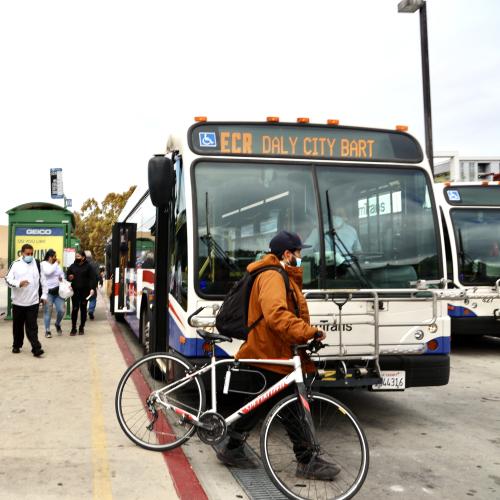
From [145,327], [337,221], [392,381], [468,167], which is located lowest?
[392,381]

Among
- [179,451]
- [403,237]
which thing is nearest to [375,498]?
[179,451]

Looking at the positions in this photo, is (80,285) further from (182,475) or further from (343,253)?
(182,475)

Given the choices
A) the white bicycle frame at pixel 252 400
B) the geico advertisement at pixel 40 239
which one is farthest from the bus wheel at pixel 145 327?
the geico advertisement at pixel 40 239

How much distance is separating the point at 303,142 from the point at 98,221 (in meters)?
46.9

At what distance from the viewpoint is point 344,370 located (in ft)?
16.9

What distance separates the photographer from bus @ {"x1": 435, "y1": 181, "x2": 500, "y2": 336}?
10750 mm

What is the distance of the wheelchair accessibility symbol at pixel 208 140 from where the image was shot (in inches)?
224

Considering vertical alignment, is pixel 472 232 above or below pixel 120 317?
above

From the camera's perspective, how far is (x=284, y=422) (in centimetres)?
405

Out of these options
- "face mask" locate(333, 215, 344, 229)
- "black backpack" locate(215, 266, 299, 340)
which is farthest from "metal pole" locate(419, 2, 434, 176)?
"black backpack" locate(215, 266, 299, 340)

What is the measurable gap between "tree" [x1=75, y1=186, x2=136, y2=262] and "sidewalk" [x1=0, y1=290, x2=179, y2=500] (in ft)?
128

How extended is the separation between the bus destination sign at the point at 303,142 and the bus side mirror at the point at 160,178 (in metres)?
0.41

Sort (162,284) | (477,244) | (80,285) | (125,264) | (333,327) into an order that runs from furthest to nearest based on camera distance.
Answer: (80,285)
(125,264)
(477,244)
(162,284)
(333,327)

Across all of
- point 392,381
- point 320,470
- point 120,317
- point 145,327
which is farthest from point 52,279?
point 320,470
